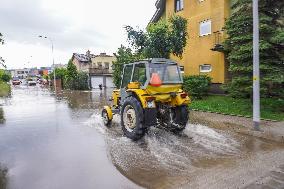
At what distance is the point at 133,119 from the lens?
9.34 m

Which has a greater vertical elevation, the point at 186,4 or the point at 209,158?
the point at 186,4

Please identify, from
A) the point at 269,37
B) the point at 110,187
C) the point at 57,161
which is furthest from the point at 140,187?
the point at 269,37

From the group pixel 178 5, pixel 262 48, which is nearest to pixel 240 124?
pixel 262 48

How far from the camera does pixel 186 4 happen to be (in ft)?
77.4

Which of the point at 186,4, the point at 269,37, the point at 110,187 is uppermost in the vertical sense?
the point at 186,4

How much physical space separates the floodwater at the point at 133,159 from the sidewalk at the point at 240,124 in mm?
534

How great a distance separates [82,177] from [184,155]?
2.73 m

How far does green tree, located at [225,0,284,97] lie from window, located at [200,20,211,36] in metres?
6.99

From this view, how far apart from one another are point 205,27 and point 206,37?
86 centimetres

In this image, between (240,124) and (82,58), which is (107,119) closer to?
(240,124)

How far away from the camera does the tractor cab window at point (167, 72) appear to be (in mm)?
9297

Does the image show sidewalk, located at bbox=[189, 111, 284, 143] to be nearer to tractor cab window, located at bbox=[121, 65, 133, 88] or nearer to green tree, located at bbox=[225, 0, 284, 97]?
green tree, located at bbox=[225, 0, 284, 97]

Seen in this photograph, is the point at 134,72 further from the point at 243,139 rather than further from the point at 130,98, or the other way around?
the point at 243,139

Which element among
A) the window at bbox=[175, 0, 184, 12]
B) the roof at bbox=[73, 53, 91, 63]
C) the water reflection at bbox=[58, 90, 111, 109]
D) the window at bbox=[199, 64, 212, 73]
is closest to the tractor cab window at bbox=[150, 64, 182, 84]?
the water reflection at bbox=[58, 90, 111, 109]
